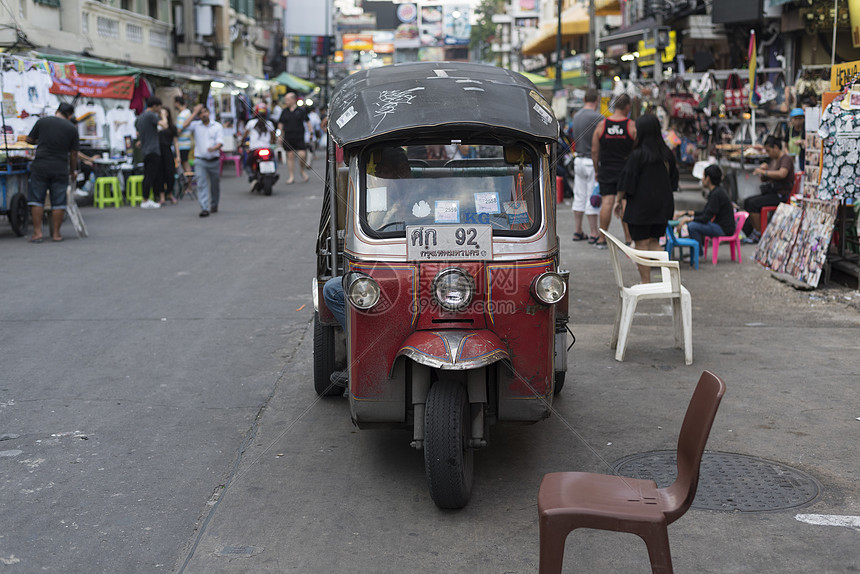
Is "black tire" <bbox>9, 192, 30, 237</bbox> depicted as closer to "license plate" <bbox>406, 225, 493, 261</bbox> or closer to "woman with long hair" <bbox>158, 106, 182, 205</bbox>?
"woman with long hair" <bbox>158, 106, 182, 205</bbox>

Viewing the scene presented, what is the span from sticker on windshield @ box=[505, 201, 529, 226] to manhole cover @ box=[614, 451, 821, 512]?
143cm

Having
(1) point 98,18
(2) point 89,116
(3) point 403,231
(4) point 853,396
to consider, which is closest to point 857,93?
(4) point 853,396

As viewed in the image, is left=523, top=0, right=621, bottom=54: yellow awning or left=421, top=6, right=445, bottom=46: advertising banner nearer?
left=523, top=0, right=621, bottom=54: yellow awning

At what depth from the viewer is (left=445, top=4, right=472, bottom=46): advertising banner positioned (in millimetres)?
152625

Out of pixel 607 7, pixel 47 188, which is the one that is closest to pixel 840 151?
pixel 47 188

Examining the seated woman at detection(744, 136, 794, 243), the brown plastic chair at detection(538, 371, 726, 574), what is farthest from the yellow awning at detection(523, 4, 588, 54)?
the brown plastic chair at detection(538, 371, 726, 574)

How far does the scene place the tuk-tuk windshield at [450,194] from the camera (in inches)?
197

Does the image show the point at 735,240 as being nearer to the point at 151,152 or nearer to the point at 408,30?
the point at 151,152

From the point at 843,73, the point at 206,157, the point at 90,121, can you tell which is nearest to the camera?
the point at 843,73

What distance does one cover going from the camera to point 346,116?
5207 millimetres

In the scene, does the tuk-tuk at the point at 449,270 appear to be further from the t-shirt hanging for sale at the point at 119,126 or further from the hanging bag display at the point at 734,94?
the t-shirt hanging for sale at the point at 119,126

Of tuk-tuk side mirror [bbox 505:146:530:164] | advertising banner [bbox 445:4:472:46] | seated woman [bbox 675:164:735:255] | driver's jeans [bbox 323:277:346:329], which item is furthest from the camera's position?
advertising banner [bbox 445:4:472:46]

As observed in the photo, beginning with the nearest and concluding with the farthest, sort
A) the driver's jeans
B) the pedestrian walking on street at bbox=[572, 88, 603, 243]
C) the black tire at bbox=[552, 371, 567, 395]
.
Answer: the driver's jeans < the black tire at bbox=[552, 371, 567, 395] < the pedestrian walking on street at bbox=[572, 88, 603, 243]

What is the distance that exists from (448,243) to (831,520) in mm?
2212
